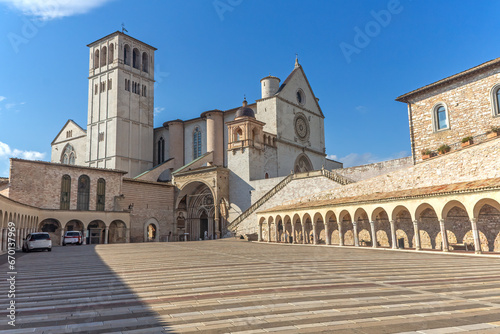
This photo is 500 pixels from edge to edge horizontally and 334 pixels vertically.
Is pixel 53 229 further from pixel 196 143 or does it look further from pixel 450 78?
pixel 450 78

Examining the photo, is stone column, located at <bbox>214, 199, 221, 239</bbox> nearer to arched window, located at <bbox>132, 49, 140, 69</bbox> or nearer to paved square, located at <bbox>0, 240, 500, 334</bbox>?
arched window, located at <bbox>132, 49, 140, 69</bbox>

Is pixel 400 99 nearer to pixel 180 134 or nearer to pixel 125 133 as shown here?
pixel 180 134

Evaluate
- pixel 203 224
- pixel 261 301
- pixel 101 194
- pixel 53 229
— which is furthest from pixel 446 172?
pixel 53 229

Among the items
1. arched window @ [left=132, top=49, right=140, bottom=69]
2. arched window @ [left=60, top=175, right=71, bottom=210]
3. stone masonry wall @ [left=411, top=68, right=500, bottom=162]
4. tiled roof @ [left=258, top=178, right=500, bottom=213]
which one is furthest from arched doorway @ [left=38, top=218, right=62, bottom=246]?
stone masonry wall @ [left=411, top=68, right=500, bottom=162]

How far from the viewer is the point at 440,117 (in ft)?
81.6

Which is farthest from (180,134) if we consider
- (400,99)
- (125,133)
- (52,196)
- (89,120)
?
(400,99)

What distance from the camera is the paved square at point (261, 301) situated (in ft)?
17.2

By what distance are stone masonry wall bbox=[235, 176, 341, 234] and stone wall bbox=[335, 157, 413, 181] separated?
7.65 feet

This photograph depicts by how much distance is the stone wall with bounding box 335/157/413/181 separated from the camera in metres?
31.0

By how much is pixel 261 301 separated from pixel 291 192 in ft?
95.1

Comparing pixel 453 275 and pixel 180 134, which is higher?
pixel 180 134

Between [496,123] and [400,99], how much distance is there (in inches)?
268

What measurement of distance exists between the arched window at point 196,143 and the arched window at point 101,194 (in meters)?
15.2

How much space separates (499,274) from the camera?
10.2 meters
